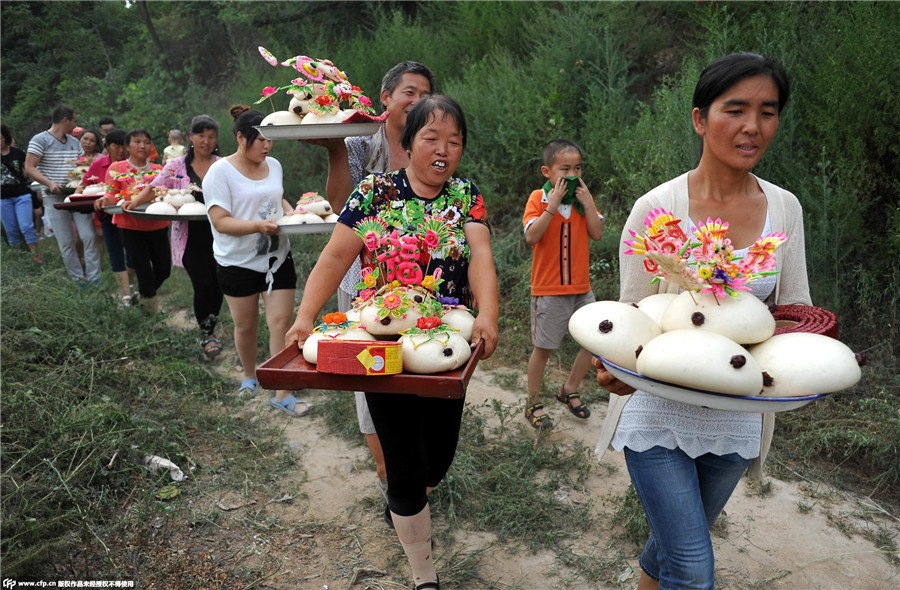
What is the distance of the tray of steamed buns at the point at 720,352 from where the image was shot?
150 centimetres

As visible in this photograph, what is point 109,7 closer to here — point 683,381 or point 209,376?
point 209,376

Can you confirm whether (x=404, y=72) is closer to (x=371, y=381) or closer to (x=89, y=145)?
(x=371, y=381)

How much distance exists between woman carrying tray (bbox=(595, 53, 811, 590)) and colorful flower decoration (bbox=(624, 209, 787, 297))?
216mm

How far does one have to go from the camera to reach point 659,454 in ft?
6.15

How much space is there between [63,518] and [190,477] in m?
0.81

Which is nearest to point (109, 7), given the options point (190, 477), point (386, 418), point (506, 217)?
point (506, 217)

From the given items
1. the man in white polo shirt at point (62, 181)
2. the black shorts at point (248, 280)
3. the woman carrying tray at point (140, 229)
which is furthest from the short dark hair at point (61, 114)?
the black shorts at point (248, 280)

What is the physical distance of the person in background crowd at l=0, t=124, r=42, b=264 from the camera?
7902mm

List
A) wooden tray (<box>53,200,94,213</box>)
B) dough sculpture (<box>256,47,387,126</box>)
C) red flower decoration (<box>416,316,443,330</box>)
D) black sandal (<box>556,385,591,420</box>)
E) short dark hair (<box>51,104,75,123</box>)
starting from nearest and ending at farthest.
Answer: red flower decoration (<box>416,316,443,330</box>), dough sculpture (<box>256,47,387,126</box>), black sandal (<box>556,385,591,420</box>), wooden tray (<box>53,200,94,213</box>), short dark hair (<box>51,104,75,123</box>)

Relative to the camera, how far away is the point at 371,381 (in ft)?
6.37

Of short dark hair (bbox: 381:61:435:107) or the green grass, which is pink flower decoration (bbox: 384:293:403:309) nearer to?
short dark hair (bbox: 381:61:435:107)

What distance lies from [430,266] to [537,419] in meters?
1.92

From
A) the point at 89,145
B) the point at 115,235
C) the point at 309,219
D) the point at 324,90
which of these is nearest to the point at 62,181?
the point at 89,145

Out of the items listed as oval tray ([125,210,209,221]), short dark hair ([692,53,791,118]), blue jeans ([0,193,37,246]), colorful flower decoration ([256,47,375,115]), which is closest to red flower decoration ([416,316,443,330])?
short dark hair ([692,53,791,118])
